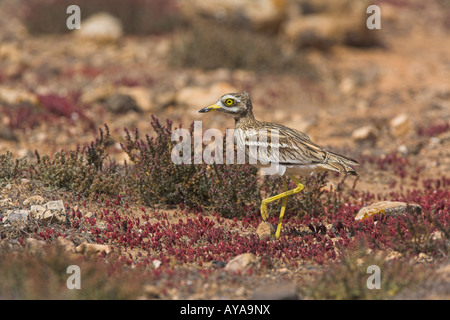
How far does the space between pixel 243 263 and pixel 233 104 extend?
1.69m

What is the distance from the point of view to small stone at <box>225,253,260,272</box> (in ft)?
17.2

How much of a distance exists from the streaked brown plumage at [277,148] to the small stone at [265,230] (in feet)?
0.41

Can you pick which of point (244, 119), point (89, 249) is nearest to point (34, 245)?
point (89, 249)

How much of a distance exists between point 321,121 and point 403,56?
7.09 m

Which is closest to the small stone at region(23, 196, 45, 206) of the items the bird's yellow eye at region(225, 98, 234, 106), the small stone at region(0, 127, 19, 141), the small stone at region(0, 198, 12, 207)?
the small stone at region(0, 198, 12, 207)

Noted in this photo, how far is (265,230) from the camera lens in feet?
20.0

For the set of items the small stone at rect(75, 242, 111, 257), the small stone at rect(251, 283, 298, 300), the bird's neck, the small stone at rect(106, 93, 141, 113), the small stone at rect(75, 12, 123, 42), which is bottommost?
A: the small stone at rect(251, 283, 298, 300)

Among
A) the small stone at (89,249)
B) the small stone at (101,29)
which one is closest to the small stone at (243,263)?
the small stone at (89,249)

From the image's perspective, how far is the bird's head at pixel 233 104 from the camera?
595cm

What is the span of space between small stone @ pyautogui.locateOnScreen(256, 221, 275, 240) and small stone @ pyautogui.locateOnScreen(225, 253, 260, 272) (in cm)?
62

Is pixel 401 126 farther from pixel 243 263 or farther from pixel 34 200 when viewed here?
pixel 34 200

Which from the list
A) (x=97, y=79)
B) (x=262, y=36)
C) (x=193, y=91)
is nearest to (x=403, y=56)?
(x=262, y=36)

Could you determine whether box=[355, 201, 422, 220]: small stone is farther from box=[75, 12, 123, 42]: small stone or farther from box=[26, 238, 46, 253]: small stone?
box=[75, 12, 123, 42]: small stone

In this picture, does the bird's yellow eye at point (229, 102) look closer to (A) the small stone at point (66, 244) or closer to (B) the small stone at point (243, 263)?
(B) the small stone at point (243, 263)
